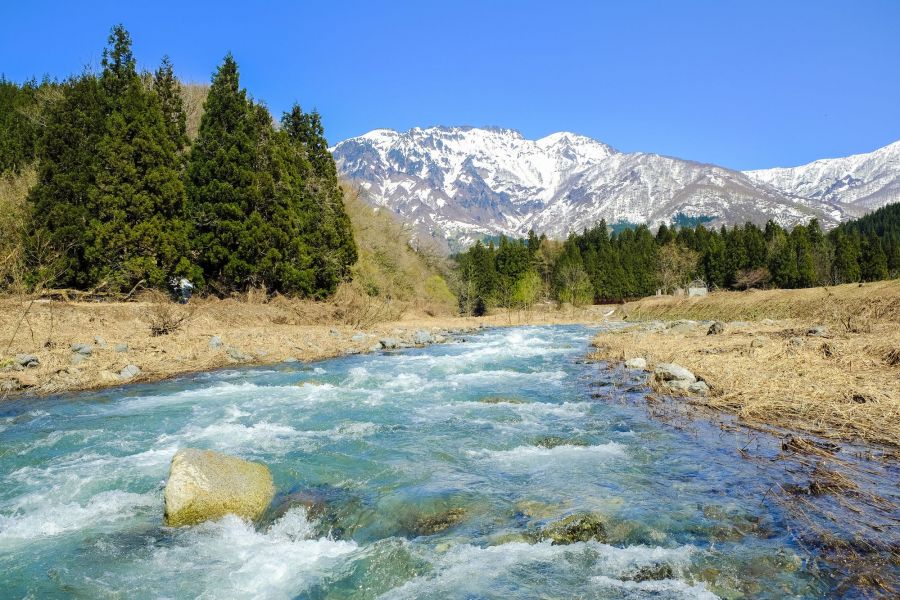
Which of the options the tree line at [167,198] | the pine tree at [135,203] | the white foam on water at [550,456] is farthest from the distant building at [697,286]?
the white foam on water at [550,456]

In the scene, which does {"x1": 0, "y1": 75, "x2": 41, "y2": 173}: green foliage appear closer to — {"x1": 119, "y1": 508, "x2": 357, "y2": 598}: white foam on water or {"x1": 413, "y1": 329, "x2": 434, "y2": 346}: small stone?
{"x1": 413, "y1": 329, "x2": 434, "y2": 346}: small stone

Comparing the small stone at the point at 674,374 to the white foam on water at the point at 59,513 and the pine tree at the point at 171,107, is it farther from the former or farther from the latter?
the pine tree at the point at 171,107

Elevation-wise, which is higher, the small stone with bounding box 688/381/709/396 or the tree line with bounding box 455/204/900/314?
the tree line with bounding box 455/204/900/314

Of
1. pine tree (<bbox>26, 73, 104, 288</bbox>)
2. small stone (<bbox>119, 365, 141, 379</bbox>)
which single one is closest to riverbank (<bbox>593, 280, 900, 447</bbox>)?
small stone (<bbox>119, 365, 141, 379</bbox>)

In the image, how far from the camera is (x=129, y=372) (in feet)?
42.1

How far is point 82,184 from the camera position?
22.4 metres

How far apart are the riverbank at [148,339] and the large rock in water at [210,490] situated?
306 inches

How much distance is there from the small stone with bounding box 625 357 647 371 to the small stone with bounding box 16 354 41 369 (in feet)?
47.2

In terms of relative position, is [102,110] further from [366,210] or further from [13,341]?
[366,210]

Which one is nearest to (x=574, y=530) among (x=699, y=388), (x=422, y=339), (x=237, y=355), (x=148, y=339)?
(x=699, y=388)

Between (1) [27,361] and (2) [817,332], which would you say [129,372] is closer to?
(1) [27,361]

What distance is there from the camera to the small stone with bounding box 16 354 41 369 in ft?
40.6

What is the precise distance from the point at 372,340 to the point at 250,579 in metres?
17.9

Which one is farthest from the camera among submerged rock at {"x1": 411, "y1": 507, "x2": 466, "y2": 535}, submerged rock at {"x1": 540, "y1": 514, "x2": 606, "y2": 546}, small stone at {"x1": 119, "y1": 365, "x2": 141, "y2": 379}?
small stone at {"x1": 119, "y1": 365, "x2": 141, "y2": 379}
